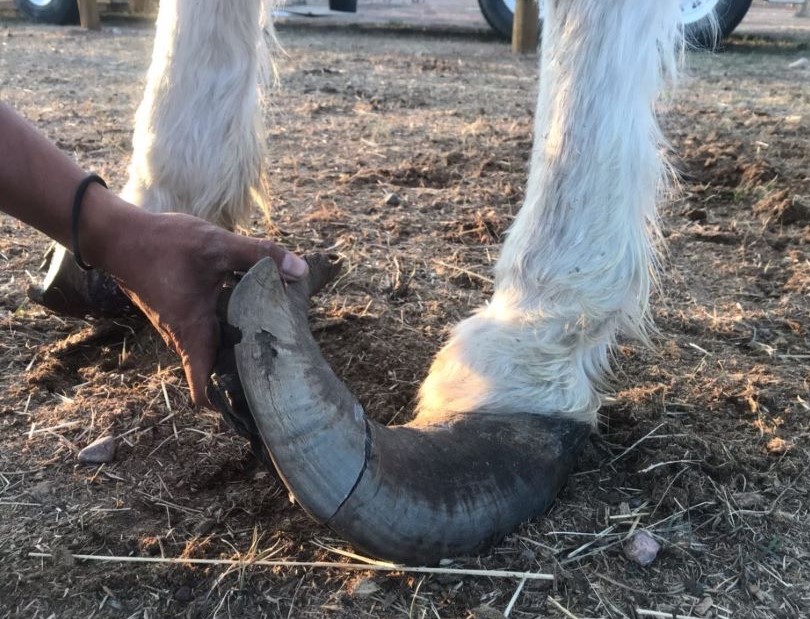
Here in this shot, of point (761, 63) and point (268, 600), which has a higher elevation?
point (761, 63)

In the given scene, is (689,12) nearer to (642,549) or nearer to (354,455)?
(642,549)

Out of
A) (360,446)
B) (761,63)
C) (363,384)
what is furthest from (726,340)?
(761,63)

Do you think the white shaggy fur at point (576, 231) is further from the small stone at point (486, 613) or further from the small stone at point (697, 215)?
the small stone at point (697, 215)

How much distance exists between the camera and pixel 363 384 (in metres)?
1.65

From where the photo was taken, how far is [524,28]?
23.3ft

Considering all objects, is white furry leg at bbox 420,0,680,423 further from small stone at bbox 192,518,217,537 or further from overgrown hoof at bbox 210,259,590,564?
small stone at bbox 192,518,217,537

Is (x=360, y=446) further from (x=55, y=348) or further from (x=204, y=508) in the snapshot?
(x=55, y=348)

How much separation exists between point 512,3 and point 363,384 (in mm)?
7157

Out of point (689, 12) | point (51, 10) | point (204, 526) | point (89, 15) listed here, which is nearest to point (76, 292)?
point (204, 526)

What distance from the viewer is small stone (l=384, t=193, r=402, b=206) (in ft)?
9.20

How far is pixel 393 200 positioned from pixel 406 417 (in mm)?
1409

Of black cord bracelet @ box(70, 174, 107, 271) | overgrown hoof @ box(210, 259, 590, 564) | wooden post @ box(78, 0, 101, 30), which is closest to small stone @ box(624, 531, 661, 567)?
overgrown hoof @ box(210, 259, 590, 564)

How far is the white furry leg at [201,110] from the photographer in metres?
1.93

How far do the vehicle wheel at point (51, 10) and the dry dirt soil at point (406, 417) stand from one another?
6.22 metres
